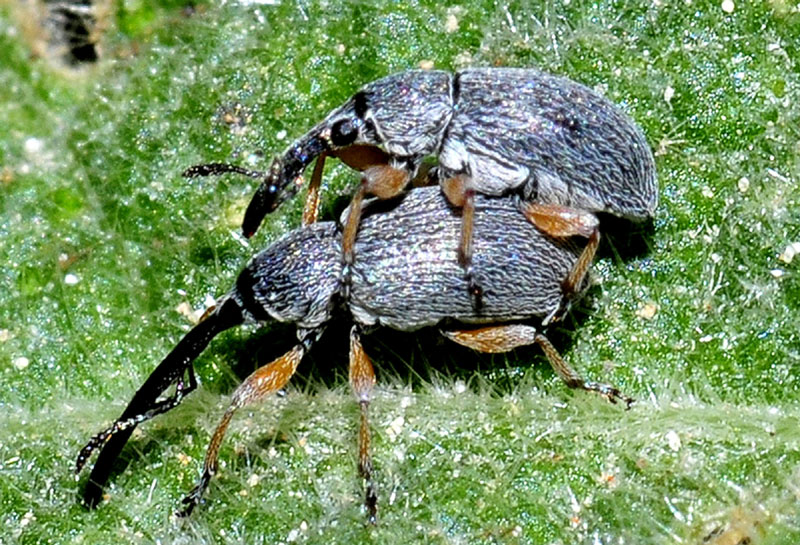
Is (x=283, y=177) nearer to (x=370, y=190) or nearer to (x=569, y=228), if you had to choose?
(x=370, y=190)

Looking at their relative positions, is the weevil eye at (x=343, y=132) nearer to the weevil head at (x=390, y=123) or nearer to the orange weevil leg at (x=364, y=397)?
the weevil head at (x=390, y=123)

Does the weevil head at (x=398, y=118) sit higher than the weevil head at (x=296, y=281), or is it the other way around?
the weevil head at (x=398, y=118)

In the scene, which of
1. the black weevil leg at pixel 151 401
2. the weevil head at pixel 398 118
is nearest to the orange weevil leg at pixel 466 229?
the weevil head at pixel 398 118

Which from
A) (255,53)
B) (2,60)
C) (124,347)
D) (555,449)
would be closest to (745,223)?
(555,449)

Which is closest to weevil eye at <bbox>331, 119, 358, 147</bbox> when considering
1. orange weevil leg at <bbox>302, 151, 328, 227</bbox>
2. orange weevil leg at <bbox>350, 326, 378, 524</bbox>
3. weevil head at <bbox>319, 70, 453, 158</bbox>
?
weevil head at <bbox>319, 70, 453, 158</bbox>

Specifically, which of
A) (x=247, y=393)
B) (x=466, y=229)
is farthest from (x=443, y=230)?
(x=247, y=393)

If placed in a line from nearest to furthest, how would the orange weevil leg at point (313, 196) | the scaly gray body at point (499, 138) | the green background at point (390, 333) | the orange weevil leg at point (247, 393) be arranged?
the green background at point (390, 333), the orange weevil leg at point (247, 393), the scaly gray body at point (499, 138), the orange weevil leg at point (313, 196)
